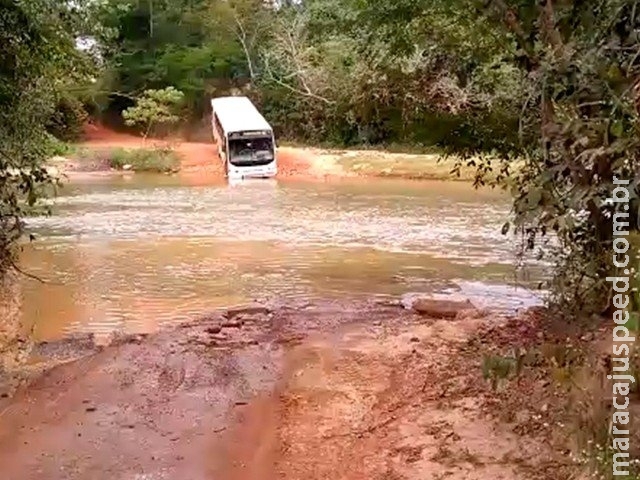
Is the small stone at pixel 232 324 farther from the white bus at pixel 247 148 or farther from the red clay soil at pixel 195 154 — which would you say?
the red clay soil at pixel 195 154

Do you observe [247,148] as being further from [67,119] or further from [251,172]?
[67,119]

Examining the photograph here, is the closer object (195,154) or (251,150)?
(251,150)

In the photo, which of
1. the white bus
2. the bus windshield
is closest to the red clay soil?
the white bus

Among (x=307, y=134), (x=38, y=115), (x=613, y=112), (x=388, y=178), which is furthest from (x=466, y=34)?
(x=307, y=134)

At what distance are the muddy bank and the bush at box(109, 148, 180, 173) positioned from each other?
21.8 metres

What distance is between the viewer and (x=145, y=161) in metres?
30.5

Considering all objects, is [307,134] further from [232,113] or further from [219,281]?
[219,281]

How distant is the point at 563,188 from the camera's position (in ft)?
12.2

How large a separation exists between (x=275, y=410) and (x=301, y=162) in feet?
78.4

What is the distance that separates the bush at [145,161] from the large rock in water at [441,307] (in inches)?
834

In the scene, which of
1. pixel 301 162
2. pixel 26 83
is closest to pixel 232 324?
pixel 26 83

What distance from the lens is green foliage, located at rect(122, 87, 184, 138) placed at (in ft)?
114

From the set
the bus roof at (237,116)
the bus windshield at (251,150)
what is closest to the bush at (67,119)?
the bus roof at (237,116)

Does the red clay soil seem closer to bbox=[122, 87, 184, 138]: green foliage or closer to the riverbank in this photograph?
the riverbank
